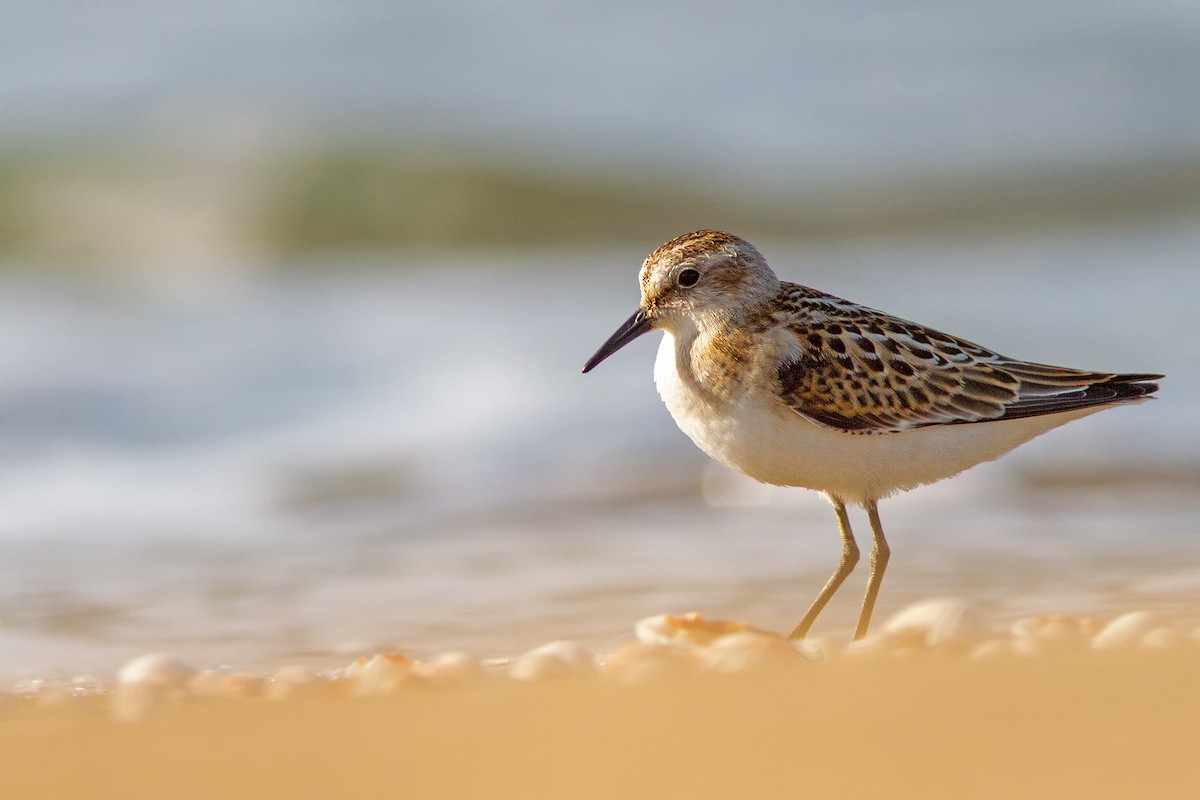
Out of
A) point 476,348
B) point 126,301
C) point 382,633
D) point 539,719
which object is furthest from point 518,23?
point 539,719

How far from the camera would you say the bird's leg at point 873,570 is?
5.12 m

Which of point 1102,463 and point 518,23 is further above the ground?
point 518,23

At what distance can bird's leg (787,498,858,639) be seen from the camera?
5191mm

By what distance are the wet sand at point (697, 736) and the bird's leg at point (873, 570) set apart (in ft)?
2.97

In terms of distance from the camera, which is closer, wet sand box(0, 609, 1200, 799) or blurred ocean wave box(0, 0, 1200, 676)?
wet sand box(0, 609, 1200, 799)

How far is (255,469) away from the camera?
8953mm

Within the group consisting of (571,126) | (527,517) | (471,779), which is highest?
(571,126)

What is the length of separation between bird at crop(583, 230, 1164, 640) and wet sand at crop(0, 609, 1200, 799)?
99 centimetres

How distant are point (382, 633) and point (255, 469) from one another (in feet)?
10.9

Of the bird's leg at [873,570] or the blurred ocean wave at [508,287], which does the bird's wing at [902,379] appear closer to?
the bird's leg at [873,570]

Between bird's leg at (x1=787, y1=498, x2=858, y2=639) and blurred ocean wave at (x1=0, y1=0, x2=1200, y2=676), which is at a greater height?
Result: blurred ocean wave at (x1=0, y1=0, x2=1200, y2=676)

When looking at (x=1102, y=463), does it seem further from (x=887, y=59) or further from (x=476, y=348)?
(x=887, y=59)

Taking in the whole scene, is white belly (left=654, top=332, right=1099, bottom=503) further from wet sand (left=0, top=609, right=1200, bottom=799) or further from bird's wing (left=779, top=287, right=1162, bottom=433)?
wet sand (left=0, top=609, right=1200, bottom=799)

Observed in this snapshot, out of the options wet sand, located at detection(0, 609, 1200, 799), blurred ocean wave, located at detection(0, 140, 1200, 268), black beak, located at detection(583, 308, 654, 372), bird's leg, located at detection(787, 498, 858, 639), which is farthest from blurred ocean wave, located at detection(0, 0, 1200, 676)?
wet sand, located at detection(0, 609, 1200, 799)
